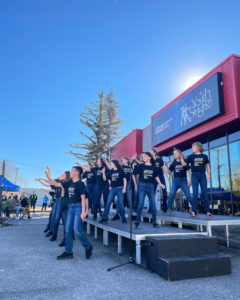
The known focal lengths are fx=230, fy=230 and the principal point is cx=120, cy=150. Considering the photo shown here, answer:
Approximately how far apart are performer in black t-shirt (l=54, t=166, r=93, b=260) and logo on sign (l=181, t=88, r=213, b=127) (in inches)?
264

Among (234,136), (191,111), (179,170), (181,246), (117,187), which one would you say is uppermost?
(191,111)

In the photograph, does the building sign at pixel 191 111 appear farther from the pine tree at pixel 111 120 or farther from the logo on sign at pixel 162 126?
the pine tree at pixel 111 120

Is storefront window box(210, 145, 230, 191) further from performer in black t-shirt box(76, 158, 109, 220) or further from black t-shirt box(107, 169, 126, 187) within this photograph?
black t-shirt box(107, 169, 126, 187)

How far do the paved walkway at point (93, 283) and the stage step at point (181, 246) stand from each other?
0.41m

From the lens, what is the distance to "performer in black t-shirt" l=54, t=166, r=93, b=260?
4.68 metres

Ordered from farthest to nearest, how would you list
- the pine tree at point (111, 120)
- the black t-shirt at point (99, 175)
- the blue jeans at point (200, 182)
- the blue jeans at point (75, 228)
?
the pine tree at point (111, 120) → the black t-shirt at point (99, 175) → the blue jeans at point (200, 182) → the blue jeans at point (75, 228)

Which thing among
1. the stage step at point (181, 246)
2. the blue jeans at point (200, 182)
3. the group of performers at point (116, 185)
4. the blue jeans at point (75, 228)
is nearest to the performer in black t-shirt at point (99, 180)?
the group of performers at point (116, 185)

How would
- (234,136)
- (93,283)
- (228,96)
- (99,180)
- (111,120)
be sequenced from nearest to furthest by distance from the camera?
(93,283), (99,180), (228,96), (234,136), (111,120)

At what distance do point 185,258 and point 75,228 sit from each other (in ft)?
7.31

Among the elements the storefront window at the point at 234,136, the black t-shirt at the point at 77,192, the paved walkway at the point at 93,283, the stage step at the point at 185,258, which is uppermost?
the storefront window at the point at 234,136

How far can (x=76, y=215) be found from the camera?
15.8ft

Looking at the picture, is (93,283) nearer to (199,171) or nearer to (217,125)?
(199,171)

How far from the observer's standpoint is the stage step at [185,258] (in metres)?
3.39

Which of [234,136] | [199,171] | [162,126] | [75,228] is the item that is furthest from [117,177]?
[162,126]
